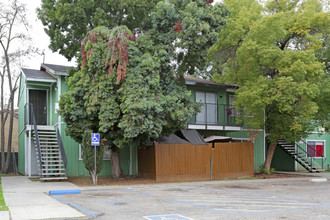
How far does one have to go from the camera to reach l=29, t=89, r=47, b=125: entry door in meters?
21.7

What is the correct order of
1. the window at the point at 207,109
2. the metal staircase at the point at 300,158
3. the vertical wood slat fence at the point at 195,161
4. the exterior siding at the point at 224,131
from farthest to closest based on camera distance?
the metal staircase at the point at 300,158
the exterior siding at the point at 224,131
the window at the point at 207,109
the vertical wood slat fence at the point at 195,161

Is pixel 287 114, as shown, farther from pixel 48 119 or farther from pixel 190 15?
pixel 48 119

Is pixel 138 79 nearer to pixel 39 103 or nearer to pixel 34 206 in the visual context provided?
pixel 34 206

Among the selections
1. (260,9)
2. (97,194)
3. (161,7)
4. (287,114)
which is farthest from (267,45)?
(97,194)

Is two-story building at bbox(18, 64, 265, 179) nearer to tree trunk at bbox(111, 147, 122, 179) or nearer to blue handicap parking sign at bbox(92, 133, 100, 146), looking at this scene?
tree trunk at bbox(111, 147, 122, 179)

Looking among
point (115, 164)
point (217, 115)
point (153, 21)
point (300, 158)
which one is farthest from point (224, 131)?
point (153, 21)

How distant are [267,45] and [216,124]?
5.45m

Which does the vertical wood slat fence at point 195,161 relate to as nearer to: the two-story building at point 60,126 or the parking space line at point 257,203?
the two-story building at point 60,126

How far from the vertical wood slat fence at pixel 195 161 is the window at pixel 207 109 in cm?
253

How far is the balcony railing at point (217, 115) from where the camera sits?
2253cm

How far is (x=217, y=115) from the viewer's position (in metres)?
23.1

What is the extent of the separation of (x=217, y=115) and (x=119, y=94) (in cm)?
828

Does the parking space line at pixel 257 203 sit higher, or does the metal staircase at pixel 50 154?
the metal staircase at pixel 50 154

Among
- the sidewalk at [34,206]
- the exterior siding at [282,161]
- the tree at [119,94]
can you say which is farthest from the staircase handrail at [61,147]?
the exterior siding at [282,161]
